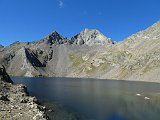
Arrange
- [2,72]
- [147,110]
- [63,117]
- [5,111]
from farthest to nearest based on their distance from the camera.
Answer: [2,72]
[147,110]
[63,117]
[5,111]

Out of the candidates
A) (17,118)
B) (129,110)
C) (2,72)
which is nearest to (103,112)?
(129,110)

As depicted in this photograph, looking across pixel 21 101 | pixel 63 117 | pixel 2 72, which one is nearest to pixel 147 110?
pixel 63 117

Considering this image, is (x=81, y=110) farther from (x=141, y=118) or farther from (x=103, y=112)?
(x=141, y=118)

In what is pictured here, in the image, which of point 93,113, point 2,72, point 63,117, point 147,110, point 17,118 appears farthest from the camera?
point 2,72

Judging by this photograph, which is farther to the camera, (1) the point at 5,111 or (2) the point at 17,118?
(1) the point at 5,111

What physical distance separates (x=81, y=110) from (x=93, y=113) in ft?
16.3

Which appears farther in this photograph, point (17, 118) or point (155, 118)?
point (155, 118)

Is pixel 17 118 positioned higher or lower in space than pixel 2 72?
lower

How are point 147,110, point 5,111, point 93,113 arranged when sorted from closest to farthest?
point 5,111
point 93,113
point 147,110

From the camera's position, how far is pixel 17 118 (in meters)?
41.8

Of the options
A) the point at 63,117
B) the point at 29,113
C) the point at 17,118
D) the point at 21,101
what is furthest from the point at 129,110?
the point at 17,118

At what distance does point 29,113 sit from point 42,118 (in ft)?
13.5

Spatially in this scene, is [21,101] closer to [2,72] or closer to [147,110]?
[147,110]

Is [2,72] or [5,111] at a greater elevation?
[2,72]
